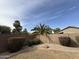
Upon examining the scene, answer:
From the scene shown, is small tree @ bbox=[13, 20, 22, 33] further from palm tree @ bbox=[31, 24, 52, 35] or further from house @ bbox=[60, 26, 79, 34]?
house @ bbox=[60, 26, 79, 34]

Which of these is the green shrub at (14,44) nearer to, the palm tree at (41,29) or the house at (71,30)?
the palm tree at (41,29)

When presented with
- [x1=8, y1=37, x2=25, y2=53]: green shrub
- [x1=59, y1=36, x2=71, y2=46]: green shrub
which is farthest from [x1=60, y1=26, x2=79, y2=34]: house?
[x1=8, y1=37, x2=25, y2=53]: green shrub

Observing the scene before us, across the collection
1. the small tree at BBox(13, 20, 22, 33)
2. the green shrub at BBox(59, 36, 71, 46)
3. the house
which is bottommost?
the green shrub at BBox(59, 36, 71, 46)

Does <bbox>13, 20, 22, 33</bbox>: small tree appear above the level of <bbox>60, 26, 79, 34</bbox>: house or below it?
above

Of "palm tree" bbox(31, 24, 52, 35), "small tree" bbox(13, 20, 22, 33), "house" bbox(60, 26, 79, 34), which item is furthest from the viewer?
"small tree" bbox(13, 20, 22, 33)

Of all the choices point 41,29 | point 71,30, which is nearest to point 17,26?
point 41,29

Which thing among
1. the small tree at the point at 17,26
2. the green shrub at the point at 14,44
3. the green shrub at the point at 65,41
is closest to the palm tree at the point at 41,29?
the green shrub at the point at 65,41

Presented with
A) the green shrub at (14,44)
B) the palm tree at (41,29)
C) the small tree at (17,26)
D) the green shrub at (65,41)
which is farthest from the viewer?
the small tree at (17,26)

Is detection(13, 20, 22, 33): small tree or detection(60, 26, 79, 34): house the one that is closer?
detection(60, 26, 79, 34): house

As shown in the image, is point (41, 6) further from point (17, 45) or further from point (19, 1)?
point (17, 45)

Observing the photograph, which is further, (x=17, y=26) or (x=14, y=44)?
(x=17, y=26)

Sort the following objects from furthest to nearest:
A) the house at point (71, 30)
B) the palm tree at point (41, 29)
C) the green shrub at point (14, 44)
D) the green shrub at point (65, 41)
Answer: the house at point (71, 30), the palm tree at point (41, 29), the green shrub at point (65, 41), the green shrub at point (14, 44)

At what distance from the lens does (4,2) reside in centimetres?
2025

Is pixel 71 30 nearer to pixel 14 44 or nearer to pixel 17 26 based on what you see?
pixel 17 26
